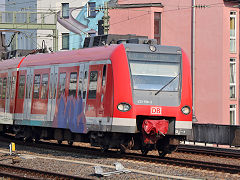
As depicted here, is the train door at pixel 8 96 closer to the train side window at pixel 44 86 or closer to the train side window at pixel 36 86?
the train side window at pixel 36 86

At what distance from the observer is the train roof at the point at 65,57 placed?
17906 millimetres

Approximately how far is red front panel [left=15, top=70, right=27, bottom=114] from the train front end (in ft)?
20.9

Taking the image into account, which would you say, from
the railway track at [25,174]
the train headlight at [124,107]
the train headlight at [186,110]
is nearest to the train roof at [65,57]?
the train headlight at [124,107]

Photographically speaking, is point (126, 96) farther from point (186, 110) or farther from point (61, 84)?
point (61, 84)

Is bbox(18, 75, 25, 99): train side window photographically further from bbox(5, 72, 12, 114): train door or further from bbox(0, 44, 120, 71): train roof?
bbox(5, 72, 12, 114): train door

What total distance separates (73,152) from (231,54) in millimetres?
21853

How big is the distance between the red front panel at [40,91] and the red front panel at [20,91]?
101 cm

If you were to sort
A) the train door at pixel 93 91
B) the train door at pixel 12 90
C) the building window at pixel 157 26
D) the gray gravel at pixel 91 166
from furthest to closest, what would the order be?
the building window at pixel 157 26, the train door at pixel 12 90, the train door at pixel 93 91, the gray gravel at pixel 91 166

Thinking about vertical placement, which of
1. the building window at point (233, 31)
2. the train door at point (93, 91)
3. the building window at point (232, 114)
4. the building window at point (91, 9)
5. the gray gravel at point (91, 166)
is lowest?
the gray gravel at point (91, 166)

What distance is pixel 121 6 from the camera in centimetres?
4284

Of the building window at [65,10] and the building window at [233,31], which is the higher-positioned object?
the building window at [65,10]

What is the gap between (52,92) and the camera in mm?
20484

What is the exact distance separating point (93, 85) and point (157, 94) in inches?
78.6

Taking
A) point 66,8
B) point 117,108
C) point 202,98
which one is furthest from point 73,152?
point 66,8
